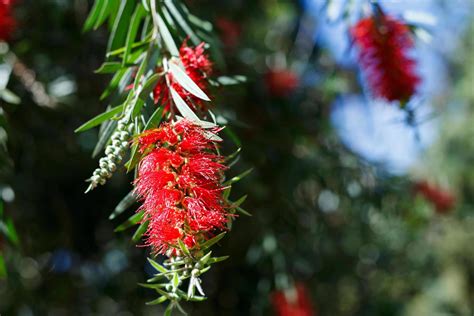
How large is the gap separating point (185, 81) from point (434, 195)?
7.77 ft

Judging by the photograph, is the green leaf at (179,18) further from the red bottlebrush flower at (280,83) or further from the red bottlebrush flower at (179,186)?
the red bottlebrush flower at (280,83)

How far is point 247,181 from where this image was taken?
78.7 inches

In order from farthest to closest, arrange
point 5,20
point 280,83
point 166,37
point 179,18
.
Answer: point 280,83 < point 5,20 < point 179,18 < point 166,37

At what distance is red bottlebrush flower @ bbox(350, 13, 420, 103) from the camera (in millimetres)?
Answer: 1341

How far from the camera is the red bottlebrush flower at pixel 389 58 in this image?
4.40 ft

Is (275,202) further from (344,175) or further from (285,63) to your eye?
(285,63)

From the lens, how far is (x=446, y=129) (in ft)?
19.9

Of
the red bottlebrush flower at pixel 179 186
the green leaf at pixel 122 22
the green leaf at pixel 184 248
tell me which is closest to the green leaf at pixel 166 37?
the green leaf at pixel 122 22

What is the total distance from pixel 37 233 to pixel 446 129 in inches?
187

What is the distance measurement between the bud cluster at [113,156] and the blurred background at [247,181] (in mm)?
626

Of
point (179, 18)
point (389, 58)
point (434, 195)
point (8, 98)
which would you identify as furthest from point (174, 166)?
point (434, 195)

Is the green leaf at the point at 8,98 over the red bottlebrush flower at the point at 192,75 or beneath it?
beneath

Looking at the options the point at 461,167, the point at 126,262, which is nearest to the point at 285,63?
the point at 126,262

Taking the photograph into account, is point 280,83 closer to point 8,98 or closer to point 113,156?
point 8,98
